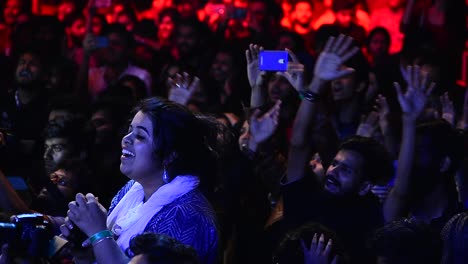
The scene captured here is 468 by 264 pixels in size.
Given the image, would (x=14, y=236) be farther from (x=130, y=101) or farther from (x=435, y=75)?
(x=435, y=75)

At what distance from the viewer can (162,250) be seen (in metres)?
2.99

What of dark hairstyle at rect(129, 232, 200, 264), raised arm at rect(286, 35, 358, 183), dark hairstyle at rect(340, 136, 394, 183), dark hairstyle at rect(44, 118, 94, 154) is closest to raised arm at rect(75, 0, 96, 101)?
dark hairstyle at rect(44, 118, 94, 154)

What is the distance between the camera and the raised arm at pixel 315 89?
4.98m

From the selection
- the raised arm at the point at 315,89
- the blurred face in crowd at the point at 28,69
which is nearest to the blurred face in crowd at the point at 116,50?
the blurred face in crowd at the point at 28,69

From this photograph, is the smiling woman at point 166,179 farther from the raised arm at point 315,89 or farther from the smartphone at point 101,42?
the smartphone at point 101,42

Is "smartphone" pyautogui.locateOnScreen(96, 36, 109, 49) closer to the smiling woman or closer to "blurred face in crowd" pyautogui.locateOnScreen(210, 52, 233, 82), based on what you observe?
"blurred face in crowd" pyautogui.locateOnScreen(210, 52, 233, 82)

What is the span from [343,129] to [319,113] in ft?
2.11

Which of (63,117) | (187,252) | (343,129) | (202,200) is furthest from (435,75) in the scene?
(187,252)

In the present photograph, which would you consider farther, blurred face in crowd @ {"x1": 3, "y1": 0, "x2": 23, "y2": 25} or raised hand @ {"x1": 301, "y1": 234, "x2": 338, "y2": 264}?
blurred face in crowd @ {"x1": 3, "y1": 0, "x2": 23, "y2": 25}

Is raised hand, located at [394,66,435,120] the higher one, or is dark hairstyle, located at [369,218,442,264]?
raised hand, located at [394,66,435,120]

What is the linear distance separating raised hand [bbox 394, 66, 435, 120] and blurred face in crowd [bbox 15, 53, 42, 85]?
3.01 metres

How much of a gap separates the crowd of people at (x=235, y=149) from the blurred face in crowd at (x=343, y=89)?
0.01 meters

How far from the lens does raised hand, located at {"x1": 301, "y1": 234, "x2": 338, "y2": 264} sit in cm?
377

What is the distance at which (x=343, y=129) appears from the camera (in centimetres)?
647
